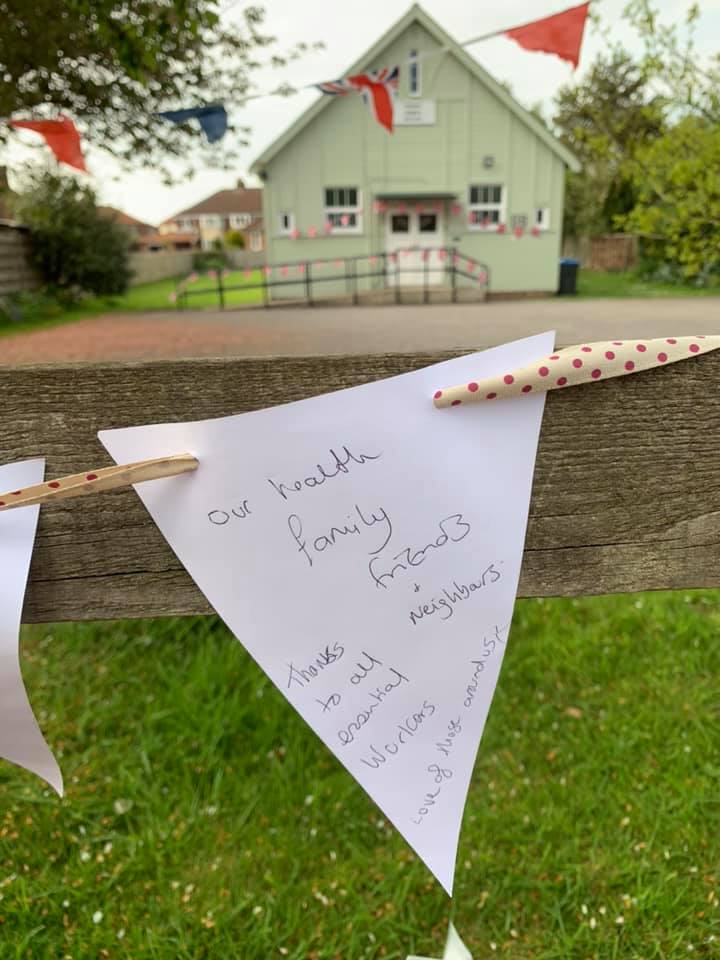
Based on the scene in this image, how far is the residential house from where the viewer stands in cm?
4931

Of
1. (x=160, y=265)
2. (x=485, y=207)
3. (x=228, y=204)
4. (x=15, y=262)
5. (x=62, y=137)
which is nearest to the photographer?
(x=62, y=137)

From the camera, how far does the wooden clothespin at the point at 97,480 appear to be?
53cm

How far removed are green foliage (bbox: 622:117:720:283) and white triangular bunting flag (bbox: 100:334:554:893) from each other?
4985 millimetres

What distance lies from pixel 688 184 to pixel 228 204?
49571 millimetres

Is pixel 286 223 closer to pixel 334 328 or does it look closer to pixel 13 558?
pixel 334 328

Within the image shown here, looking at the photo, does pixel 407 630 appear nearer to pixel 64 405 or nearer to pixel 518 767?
pixel 64 405

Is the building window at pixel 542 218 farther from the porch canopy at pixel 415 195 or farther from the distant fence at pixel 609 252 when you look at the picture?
the distant fence at pixel 609 252

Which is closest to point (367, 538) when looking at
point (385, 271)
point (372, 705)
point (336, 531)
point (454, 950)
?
point (336, 531)

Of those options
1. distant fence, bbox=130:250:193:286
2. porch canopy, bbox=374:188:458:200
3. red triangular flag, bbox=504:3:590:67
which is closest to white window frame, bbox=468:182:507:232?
porch canopy, bbox=374:188:458:200

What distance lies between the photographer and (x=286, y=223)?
14109 mm

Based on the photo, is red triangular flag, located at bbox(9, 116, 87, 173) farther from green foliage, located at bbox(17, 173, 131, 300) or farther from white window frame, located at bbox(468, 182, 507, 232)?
white window frame, located at bbox(468, 182, 507, 232)

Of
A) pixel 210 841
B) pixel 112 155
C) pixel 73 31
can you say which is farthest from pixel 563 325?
pixel 210 841

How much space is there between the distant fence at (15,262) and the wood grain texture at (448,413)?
45.2 feet

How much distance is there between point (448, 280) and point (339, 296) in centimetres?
237
